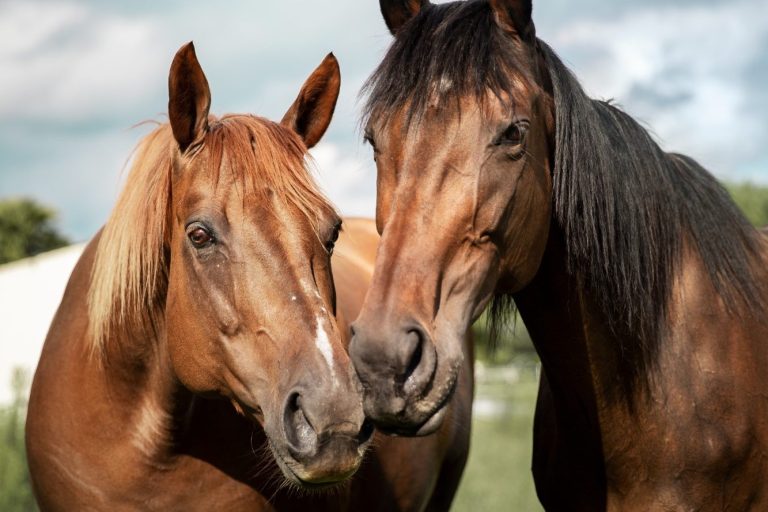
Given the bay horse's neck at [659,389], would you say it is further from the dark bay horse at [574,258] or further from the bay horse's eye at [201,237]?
the bay horse's eye at [201,237]

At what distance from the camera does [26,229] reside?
124ft

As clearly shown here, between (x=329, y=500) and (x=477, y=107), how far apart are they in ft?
6.23

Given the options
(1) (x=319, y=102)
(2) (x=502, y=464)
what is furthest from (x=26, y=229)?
(1) (x=319, y=102)

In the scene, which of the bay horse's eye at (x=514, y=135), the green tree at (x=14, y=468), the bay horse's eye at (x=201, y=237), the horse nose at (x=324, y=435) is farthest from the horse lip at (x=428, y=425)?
the green tree at (x=14, y=468)

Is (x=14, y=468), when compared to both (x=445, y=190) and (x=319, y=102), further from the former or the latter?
(x=445, y=190)

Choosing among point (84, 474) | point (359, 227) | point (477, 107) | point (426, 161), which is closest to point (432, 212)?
point (426, 161)

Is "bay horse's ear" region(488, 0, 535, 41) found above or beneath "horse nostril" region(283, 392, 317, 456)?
above

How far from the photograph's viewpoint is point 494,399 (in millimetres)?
19328

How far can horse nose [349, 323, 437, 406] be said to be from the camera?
2.58 metres

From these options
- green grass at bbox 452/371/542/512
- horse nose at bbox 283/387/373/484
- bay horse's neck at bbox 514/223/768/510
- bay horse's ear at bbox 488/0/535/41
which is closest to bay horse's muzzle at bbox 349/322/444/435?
horse nose at bbox 283/387/373/484

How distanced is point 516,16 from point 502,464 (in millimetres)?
10458

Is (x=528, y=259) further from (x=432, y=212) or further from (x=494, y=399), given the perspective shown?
(x=494, y=399)

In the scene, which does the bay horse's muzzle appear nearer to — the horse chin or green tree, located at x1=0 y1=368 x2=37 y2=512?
the horse chin

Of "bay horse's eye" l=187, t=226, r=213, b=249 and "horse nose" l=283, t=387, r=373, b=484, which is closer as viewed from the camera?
"horse nose" l=283, t=387, r=373, b=484
